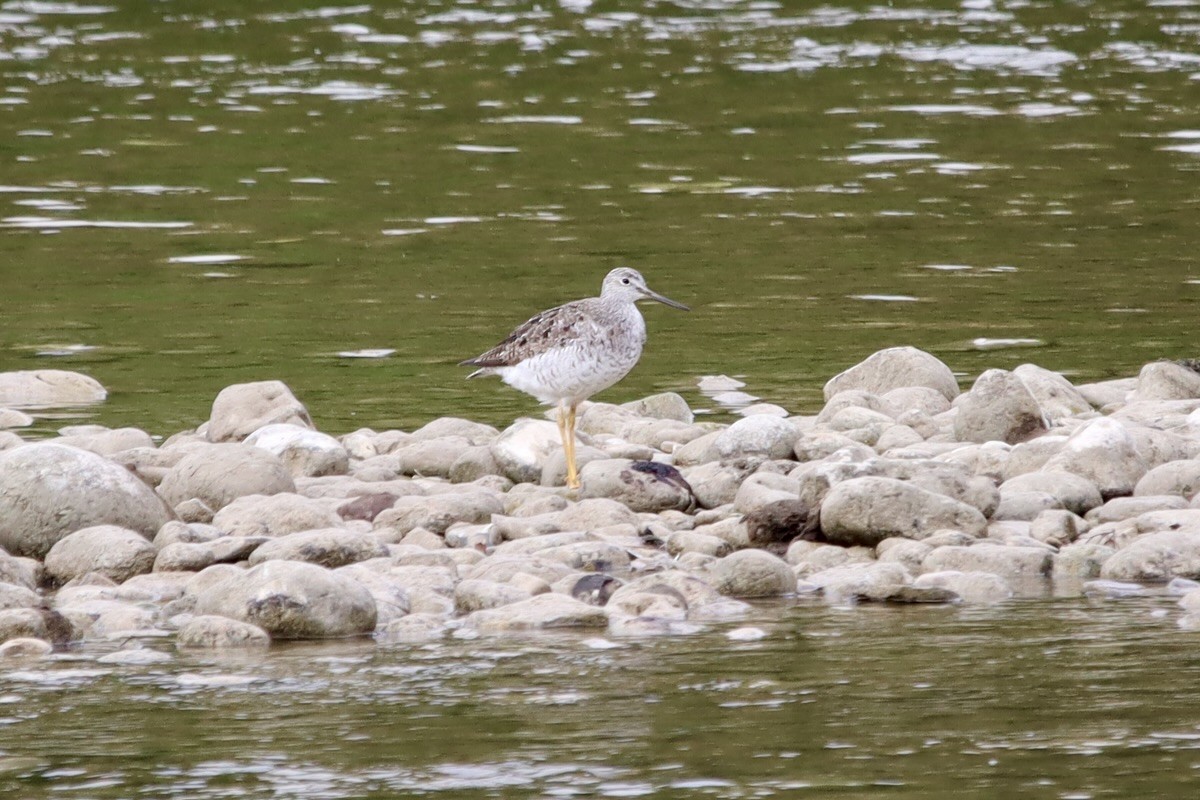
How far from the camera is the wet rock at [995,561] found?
11.2m

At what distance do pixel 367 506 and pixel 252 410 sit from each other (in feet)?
8.79

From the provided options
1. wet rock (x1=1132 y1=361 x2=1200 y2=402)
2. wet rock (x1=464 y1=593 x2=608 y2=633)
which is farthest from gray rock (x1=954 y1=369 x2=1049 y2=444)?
wet rock (x1=464 y1=593 x2=608 y2=633)

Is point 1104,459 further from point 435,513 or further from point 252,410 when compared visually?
point 252,410

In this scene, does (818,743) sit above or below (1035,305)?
above

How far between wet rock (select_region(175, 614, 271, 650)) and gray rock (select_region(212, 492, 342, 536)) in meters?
1.81

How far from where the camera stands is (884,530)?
11.7 m

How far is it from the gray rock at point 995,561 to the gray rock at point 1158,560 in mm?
322

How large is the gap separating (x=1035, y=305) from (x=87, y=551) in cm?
1118

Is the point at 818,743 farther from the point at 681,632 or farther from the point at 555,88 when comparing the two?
the point at 555,88

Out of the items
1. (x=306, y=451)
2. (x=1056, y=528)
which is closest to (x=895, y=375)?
(x=1056, y=528)

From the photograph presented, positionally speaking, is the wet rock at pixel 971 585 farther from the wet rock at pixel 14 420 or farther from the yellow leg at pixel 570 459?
the wet rock at pixel 14 420

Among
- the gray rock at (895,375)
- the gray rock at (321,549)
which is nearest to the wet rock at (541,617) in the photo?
the gray rock at (321,549)

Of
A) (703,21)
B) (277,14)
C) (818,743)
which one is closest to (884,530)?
(818,743)

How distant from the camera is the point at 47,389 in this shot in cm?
1712
